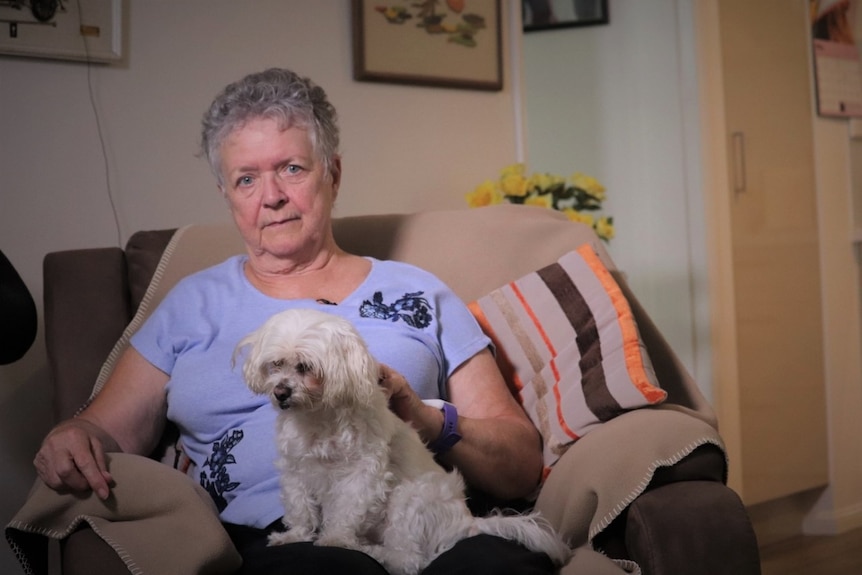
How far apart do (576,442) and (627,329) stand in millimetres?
237

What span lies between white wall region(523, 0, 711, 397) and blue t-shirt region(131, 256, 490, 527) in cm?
189

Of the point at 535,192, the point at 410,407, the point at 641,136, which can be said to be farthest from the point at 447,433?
the point at 641,136

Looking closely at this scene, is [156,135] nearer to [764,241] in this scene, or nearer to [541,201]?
[541,201]

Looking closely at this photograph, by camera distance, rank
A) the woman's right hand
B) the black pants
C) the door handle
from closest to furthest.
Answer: the black pants → the woman's right hand → the door handle

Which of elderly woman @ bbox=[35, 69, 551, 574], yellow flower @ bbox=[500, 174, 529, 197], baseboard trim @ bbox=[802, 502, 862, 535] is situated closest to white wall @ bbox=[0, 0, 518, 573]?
yellow flower @ bbox=[500, 174, 529, 197]

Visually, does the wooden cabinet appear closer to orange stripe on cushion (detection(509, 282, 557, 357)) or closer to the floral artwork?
the floral artwork

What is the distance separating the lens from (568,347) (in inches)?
72.2

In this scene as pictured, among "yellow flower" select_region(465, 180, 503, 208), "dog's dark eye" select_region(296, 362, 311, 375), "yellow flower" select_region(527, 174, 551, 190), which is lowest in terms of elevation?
"dog's dark eye" select_region(296, 362, 311, 375)

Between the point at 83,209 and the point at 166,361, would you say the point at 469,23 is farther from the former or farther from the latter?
the point at 166,361

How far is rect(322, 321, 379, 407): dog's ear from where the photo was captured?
1309 millimetres

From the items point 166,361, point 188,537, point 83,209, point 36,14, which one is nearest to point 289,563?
point 188,537

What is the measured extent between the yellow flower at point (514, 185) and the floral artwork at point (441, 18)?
49 centimetres

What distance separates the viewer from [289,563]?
130 centimetres

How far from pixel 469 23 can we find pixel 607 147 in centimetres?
115
